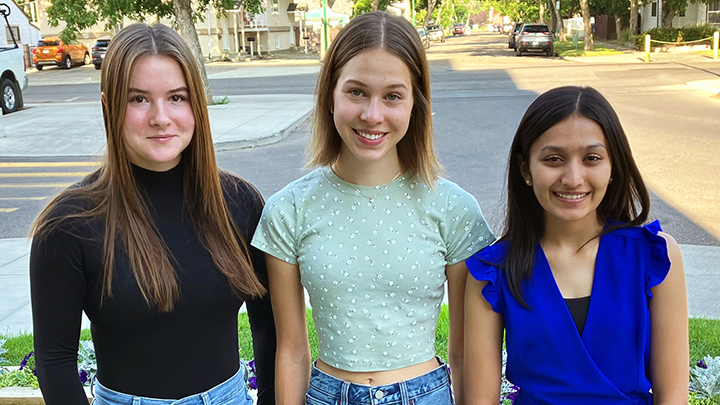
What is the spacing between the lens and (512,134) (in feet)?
41.1

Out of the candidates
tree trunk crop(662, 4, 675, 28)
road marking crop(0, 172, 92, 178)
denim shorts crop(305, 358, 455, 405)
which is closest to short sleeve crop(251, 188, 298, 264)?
denim shorts crop(305, 358, 455, 405)

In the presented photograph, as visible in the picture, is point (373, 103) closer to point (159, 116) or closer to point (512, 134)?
point (159, 116)

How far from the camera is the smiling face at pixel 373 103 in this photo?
2062mm

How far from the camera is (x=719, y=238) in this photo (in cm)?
669

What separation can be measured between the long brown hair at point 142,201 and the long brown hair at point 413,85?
0.37 m

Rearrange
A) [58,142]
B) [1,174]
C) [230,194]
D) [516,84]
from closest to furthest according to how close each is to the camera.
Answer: [230,194], [1,174], [58,142], [516,84]

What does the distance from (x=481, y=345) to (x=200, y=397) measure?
868 mm

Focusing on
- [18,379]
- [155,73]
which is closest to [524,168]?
[155,73]

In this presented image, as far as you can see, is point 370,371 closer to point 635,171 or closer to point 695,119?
point 635,171

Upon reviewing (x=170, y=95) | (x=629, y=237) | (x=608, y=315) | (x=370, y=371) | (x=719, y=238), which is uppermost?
(x=170, y=95)

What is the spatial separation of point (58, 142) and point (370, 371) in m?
12.6

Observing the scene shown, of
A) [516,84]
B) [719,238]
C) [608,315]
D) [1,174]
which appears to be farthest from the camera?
[516,84]

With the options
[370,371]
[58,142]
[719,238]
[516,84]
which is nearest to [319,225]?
[370,371]

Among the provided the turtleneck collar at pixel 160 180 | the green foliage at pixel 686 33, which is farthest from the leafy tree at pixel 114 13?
the green foliage at pixel 686 33
